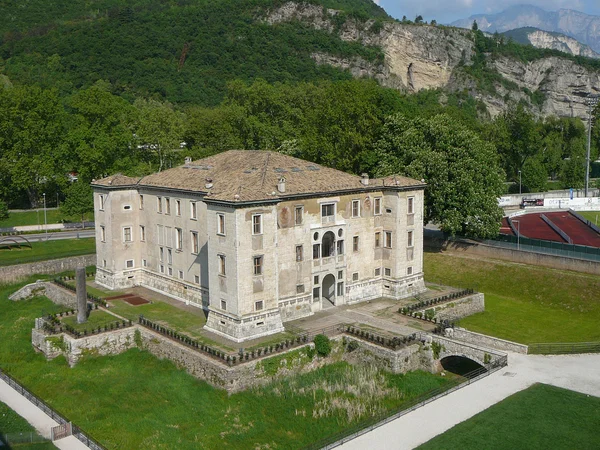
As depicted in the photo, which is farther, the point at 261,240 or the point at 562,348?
the point at 261,240

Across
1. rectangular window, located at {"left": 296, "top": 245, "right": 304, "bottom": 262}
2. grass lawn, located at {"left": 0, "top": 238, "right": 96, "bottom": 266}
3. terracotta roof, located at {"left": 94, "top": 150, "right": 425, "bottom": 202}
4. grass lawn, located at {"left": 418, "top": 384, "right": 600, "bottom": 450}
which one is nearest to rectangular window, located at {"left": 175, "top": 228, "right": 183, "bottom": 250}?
terracotta roof, located at {"left": 94, "top": 150, "right": 425, "bottom": 202}

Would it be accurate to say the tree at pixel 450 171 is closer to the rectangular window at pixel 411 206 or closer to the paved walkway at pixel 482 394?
the rectangular window at pixel 411 206

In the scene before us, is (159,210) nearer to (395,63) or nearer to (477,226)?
(477,226)

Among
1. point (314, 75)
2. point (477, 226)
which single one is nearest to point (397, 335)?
point (477, 226)

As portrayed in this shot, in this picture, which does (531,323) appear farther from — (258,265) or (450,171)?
(258,265)

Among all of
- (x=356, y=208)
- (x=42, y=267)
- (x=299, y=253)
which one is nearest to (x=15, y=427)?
(x=299, y=253)
